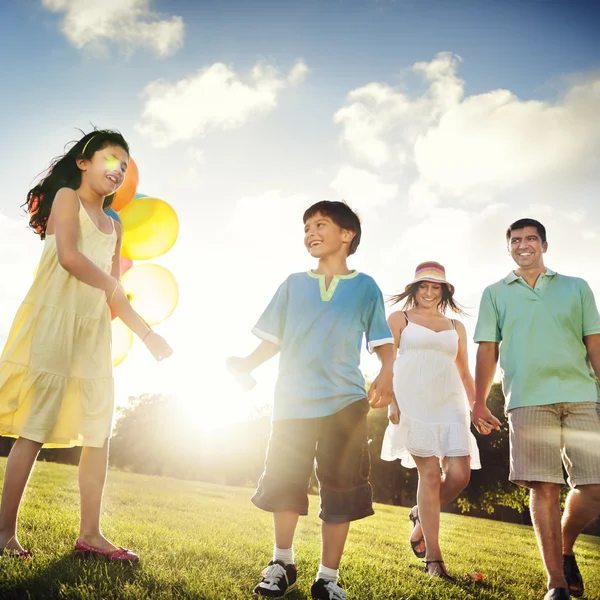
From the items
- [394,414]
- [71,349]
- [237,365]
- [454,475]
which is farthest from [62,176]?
[454,475]

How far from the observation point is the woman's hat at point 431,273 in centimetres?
516

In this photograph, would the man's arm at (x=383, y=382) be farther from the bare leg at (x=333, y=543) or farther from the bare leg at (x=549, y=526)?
the bare leg at (x=549, y=526)

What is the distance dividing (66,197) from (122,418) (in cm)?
4602

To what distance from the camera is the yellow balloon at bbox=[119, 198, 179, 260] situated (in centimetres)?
532

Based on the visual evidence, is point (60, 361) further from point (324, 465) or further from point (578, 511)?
point (578, 511)

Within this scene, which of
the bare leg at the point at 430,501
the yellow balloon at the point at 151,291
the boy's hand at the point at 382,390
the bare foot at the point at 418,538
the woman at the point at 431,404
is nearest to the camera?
the boy's hand at the point at 382,390

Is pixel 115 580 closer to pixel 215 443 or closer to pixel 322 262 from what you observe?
pixel 322 262

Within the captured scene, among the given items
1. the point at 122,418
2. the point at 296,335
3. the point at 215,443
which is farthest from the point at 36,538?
the point at 122,418

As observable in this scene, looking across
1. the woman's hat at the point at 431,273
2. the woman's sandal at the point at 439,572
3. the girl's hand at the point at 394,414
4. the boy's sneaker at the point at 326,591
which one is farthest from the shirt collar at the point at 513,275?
the boy's sneaker at the point at 326,591

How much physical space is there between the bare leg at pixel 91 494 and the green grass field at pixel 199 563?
0.49 feet

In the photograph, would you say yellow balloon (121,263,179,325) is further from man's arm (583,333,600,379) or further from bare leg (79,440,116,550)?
man's arm (583,333,600,379)

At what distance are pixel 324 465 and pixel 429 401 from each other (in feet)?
6.38

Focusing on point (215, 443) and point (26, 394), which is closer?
point (26, 394)

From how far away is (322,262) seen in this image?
3.50 m
